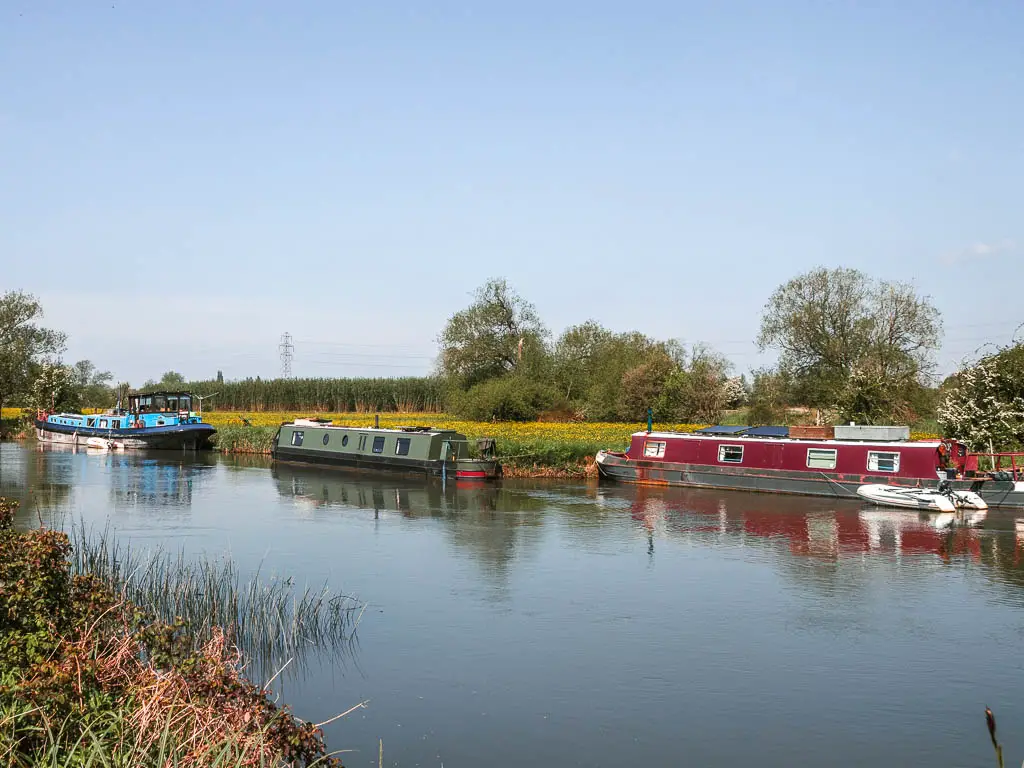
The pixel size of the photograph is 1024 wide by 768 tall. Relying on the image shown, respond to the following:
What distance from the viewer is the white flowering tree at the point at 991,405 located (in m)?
29.0

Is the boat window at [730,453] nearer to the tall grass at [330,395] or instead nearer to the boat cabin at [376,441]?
the boat cabin at [376,441]

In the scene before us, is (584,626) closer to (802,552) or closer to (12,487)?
(802,552)

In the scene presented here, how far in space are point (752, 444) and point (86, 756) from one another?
25762mm

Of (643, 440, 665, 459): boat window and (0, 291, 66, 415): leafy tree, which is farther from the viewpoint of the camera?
(0, 291, 66, 415): leafy tree

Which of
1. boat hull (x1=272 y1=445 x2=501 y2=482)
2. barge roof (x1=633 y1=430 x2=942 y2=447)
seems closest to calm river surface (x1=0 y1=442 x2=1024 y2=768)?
barge roof (x1=633 y1=430 x2=942 y2=447)

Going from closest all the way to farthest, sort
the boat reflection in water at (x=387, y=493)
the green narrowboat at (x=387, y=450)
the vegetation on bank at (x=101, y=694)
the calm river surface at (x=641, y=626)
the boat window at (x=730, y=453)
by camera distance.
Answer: the vegetation on bank at (x=101, y=694) → the calm river surface at (x=641, y=626) → the boat reflection in water at (x=387, y=493) → the boat window at (x=730, y=453) → the green narrowboat at (x=387, y=450)

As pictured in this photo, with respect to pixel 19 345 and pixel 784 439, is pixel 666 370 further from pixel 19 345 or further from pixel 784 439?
pixel 19 345

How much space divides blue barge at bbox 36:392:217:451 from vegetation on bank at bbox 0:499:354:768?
39.3 metres

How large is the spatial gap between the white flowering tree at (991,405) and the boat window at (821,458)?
16.0 feet

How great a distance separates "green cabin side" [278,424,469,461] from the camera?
3334 cm

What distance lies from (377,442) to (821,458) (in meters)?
15.9

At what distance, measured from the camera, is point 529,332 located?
5506cm

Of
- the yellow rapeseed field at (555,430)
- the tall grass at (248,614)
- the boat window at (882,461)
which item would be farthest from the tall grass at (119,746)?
the yellow rapeseed field at (555,430)

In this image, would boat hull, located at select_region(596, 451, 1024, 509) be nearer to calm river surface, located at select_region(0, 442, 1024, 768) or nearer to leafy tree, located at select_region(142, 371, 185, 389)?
calm river surface, located at select_region(0, 442, 1024, 768)
